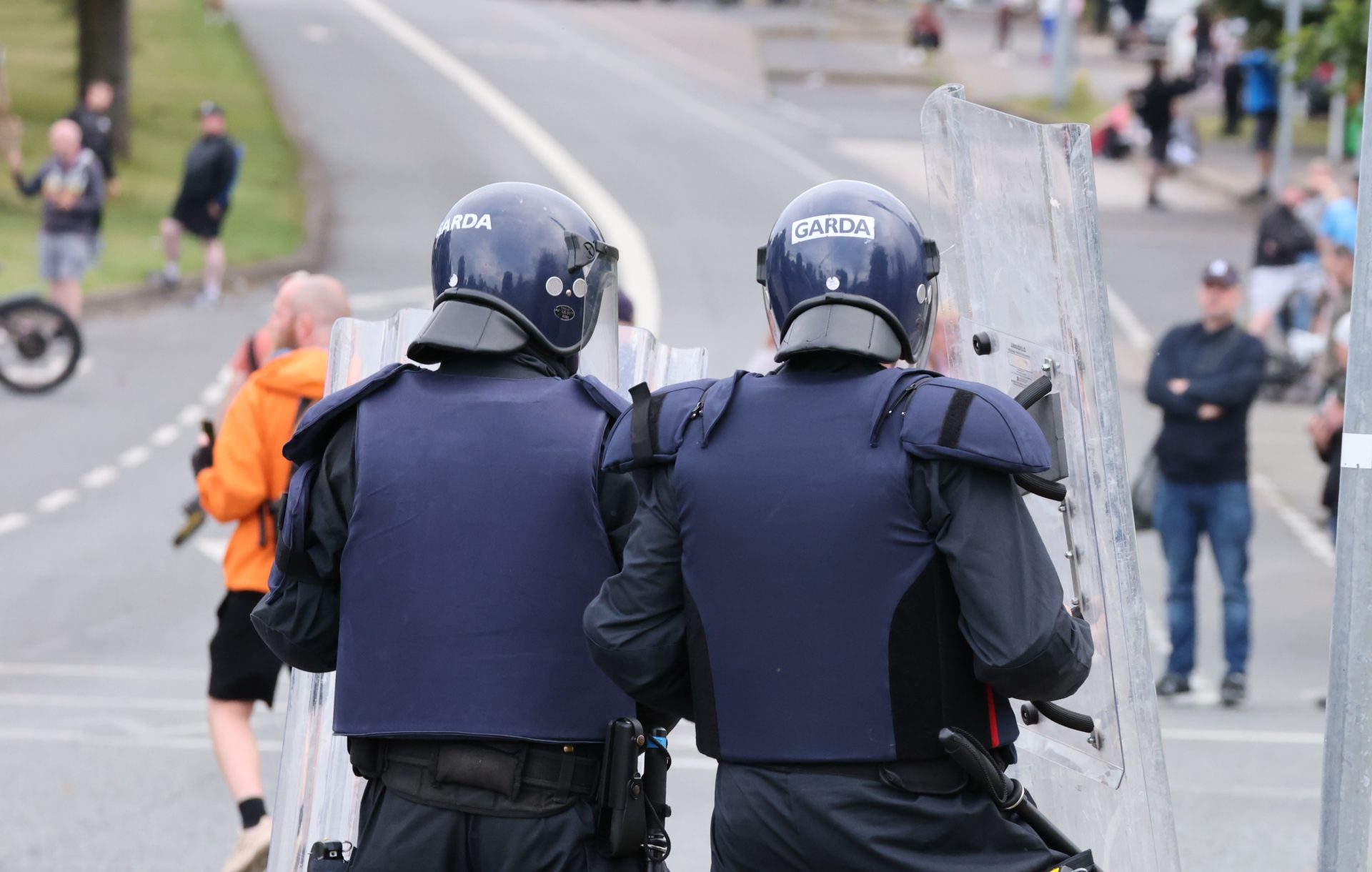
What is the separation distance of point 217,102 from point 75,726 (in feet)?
82.2

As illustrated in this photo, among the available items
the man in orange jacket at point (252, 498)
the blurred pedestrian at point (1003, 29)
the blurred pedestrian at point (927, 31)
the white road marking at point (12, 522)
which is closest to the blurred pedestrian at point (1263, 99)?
the blurred pedestrian at point (927, 31)

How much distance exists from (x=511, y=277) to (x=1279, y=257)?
14.9 m

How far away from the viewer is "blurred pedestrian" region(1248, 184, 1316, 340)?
17.1 metres

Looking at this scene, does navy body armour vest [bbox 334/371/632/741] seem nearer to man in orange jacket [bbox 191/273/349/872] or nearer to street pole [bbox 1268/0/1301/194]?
man in orange jacket [bbox 191/273/349/872]

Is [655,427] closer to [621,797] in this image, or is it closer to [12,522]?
[621,797]

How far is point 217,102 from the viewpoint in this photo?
102ft

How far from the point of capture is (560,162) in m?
27.8

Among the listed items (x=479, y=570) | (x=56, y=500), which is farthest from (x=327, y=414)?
(x=56, y=500)

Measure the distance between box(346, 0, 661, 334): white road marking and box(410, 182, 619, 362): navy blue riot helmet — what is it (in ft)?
33.4

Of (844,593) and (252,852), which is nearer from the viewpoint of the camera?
(844,593)

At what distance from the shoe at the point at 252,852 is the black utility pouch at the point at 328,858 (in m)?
1.84

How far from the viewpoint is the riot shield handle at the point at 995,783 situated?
3021 mm

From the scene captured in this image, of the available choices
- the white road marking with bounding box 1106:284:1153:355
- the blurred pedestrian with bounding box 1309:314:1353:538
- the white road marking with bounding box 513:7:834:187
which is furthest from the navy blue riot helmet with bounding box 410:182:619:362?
the white road marking with bounding box 513:7:834:187

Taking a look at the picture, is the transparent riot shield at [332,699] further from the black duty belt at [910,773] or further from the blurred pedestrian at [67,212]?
the blurred pedestrian at [67,212]
